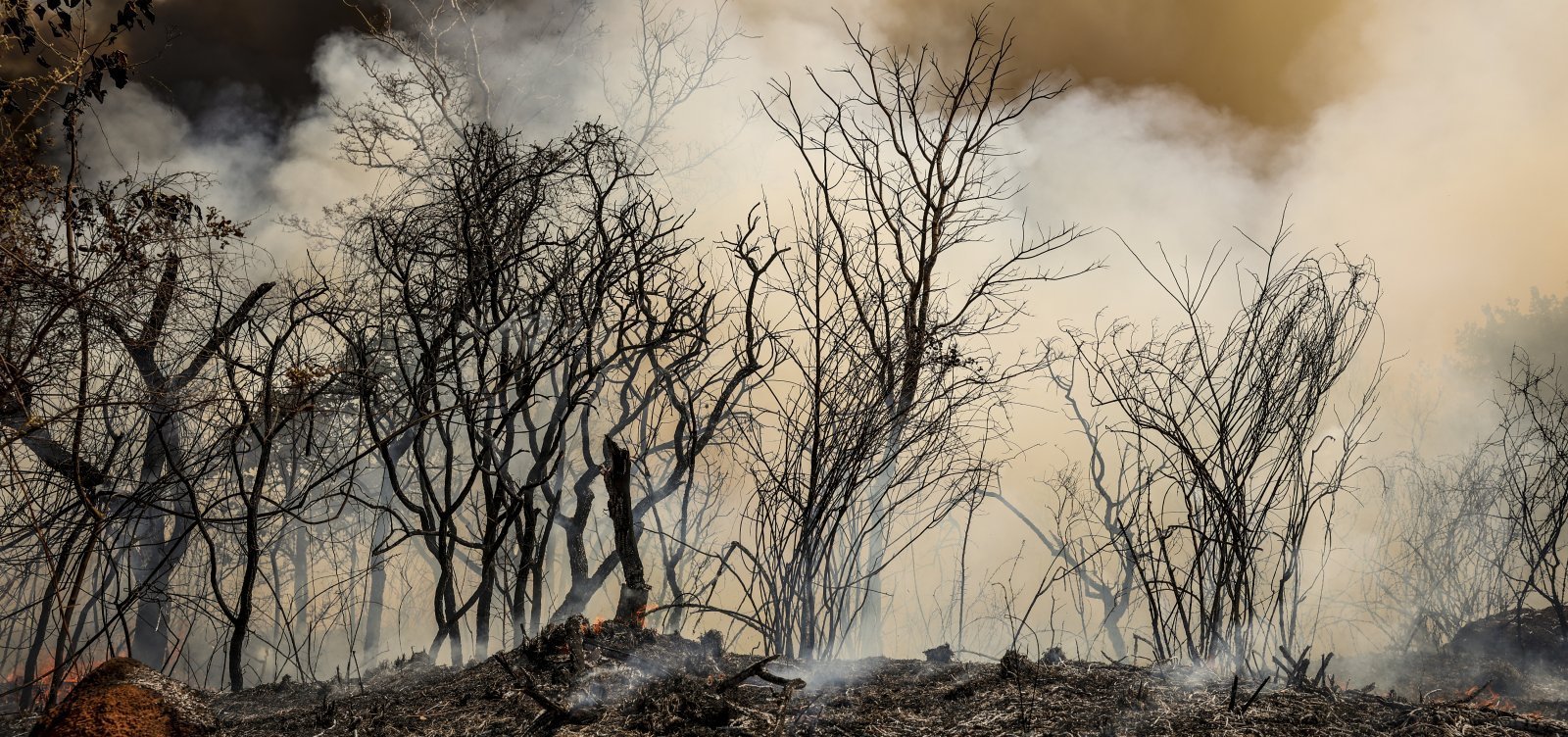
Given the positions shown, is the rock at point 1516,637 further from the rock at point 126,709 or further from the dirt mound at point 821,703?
the rock at point 126,709

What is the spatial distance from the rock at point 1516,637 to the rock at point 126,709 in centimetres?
972

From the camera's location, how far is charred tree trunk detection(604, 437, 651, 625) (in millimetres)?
4738

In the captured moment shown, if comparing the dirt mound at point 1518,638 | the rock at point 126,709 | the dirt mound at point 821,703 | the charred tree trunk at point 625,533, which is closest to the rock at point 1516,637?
the dirt mound at point 1518,638

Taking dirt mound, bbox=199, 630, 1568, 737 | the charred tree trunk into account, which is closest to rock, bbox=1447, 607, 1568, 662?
dirt mound, bbox=199, 630, 1568, 737

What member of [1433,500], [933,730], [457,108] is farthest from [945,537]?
[933,730]

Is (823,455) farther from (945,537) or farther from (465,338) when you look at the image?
(945,537)

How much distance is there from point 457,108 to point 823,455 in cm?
1112

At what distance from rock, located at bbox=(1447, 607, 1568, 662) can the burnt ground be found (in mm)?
5868

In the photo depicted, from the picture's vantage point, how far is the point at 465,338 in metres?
6.14

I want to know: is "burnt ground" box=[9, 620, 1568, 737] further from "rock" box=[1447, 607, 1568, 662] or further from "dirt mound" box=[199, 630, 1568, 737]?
"rock" box=[1447, 607, 1568, 662]

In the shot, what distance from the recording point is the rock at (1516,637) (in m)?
8.05

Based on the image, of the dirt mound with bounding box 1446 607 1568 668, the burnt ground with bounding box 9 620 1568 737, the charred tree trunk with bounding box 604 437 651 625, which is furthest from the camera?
the dirt mound with bounding box 1446 607 1568 668

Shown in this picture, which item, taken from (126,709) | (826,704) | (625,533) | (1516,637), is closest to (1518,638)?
(1516,637)


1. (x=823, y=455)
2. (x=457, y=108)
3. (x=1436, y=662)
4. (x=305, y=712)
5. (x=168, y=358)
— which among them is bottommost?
(x=1436, y=662)
